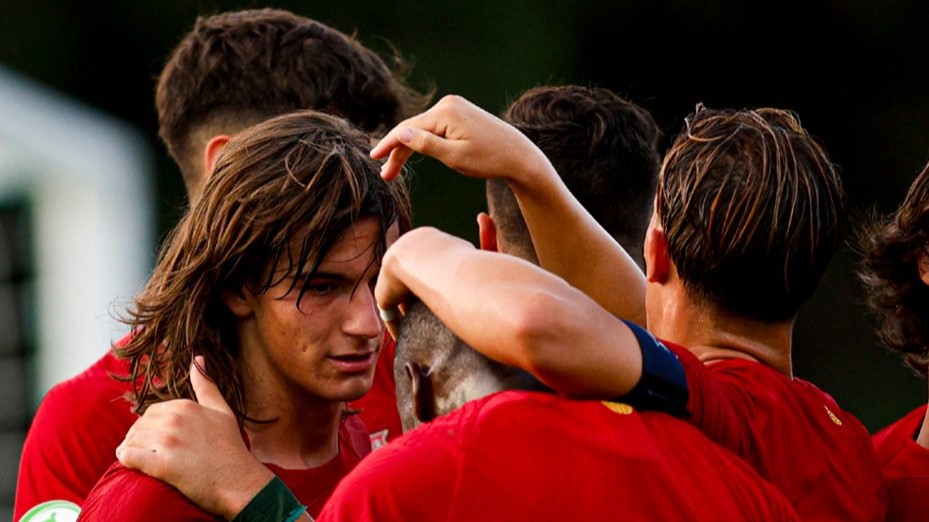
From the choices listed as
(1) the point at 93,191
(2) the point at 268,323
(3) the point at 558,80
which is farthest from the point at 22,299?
(2) the point at 268,323

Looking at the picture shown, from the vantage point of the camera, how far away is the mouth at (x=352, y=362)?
3047mm

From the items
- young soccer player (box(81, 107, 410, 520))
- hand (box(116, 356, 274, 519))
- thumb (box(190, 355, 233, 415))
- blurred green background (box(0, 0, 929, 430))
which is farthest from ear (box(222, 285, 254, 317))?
blurred green background (box(0, 0, 929, 430))

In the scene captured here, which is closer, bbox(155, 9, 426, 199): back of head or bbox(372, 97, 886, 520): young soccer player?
bbox(372, 97, 886, 520): young soccer player

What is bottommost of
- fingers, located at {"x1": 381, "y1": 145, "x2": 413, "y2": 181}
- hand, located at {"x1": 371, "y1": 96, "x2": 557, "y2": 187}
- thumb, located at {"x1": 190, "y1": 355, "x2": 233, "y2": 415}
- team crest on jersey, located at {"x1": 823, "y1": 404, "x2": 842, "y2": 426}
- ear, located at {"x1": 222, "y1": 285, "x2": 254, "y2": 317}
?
thumb, located at {"x1": 190, "y1": 355, "x2": 233, "y2": 415}

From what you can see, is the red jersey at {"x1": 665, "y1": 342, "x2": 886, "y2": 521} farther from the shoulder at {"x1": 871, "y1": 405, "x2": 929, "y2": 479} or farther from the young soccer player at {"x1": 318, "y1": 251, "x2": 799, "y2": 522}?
the shoulder at {"x1": 871, "y1": 405, "x2": 929, "y2": 479}

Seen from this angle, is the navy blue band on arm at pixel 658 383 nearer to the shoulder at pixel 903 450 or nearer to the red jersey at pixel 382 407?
the shoulder at pixel 903 450

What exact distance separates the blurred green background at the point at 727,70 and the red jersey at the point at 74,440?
20.5 ft

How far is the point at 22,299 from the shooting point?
9.73 metres

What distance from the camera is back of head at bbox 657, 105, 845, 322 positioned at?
2.77m

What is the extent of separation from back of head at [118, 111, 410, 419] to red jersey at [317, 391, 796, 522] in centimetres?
76

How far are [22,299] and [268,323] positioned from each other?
703cm

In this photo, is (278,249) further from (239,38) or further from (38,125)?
(38,125)

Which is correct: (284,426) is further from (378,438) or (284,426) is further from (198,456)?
(378,438)

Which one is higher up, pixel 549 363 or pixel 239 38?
pixel 549 363
